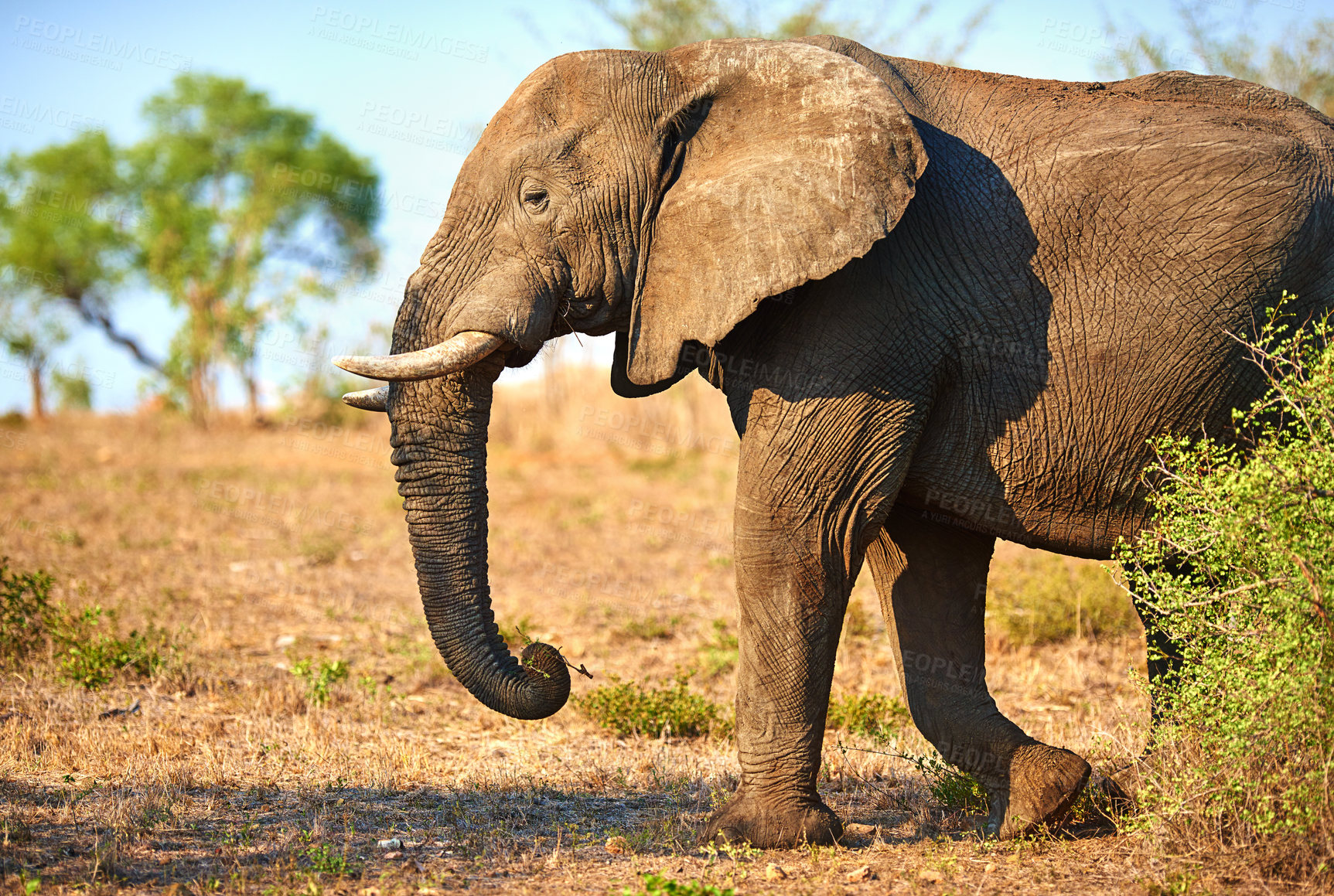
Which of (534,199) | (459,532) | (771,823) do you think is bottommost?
(771,823)

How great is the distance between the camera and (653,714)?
7.05 meters

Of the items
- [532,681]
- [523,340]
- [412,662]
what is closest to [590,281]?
[523,340]

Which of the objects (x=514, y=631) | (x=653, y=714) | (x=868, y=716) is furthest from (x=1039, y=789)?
(x=514, y=631)

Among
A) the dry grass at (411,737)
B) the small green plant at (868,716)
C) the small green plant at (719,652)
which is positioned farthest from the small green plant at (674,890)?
the small green plant at (719,652)

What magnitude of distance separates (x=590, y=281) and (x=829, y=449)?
1.15m

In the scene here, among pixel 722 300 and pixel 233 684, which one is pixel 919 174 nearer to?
pixel 722 300

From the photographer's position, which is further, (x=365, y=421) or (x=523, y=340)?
(x=365, y=421)

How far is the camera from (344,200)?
41.0 meters

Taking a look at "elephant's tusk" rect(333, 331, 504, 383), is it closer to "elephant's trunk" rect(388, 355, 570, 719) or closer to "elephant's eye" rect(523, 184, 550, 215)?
"elephant's trunk" rect(388, 355, 570, 719)

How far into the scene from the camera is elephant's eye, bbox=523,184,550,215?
15.3ft

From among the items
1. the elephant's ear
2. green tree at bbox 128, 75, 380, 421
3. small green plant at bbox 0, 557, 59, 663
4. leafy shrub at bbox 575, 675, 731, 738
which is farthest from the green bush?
green tree at bbox 128, 75, 380, 421

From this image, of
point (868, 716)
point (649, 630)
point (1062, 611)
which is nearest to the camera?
point (868, 716)

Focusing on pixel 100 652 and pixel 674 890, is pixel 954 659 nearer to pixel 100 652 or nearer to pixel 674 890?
pixel 674 890

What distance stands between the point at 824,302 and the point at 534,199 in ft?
3.95
